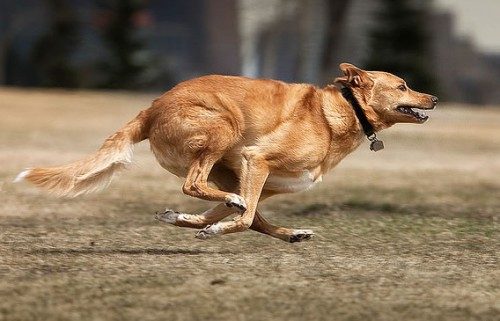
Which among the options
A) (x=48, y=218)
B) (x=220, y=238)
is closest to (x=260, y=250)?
(x=220, y=238)

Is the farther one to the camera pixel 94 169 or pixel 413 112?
pixel 413 112

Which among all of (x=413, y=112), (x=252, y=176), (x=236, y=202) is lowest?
(x=236, y=202)

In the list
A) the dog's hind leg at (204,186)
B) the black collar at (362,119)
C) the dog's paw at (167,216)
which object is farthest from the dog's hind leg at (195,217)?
the black collar at (362,119)

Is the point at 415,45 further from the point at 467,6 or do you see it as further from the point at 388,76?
the point at 388,76

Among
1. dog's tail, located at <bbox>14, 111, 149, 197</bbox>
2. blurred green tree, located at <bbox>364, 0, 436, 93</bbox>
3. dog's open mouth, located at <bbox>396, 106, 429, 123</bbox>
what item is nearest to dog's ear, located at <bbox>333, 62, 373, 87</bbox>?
dog's open mouth, located at <bbox>396, 106, 429, 123</bbox>

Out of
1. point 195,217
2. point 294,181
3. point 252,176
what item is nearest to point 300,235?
point 294,181

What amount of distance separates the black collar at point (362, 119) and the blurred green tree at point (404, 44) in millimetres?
23135

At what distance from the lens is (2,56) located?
103 ft

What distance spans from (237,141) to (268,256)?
Answer: 73 centimetres

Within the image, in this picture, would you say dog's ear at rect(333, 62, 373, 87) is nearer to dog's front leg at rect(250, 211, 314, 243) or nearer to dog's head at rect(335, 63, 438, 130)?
dog's head at rect(335, 63, 438, 130)

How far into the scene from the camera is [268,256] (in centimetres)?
645

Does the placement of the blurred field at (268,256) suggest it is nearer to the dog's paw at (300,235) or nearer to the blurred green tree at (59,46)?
the dog's paw at (300,235)

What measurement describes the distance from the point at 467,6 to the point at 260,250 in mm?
26758

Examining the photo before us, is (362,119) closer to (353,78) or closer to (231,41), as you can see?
(353,78)
